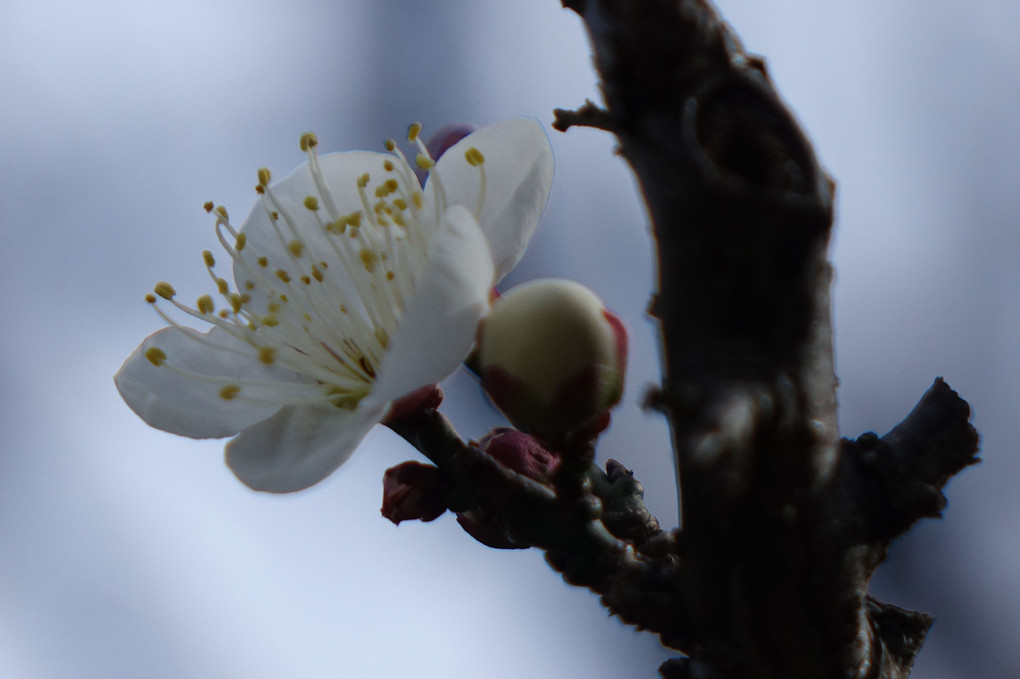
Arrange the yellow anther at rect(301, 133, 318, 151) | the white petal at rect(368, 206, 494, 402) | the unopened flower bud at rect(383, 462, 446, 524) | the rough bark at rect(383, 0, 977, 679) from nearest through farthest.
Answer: the rough bark at rect(383, 0, 977, 679) < the white petal at rect(368, 206, 494, 402) < the unopened flower bud at rect(383, 462, 446, 524) < the yellow anther at rect(301, 133, 318, 151)

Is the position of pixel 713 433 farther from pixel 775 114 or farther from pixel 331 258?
pixel 331 258

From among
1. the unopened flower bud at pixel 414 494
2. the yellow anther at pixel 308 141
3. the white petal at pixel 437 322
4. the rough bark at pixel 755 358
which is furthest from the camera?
the yellow anther at pixel 308 141

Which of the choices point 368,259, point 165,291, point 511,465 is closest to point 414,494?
point 511,465

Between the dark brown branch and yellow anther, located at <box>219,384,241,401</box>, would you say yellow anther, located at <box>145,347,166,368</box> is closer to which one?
yellow anther, located at <box>219,384,241,401</box>

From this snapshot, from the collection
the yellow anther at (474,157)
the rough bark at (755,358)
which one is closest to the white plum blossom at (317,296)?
the yellow anther at (474,157)

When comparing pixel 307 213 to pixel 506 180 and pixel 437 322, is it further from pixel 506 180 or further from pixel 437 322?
pixel 437 322

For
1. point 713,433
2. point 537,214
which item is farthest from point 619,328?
point 713,433

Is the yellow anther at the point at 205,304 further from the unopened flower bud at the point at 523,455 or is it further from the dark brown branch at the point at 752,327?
the dark brown branch at the point at 752,327

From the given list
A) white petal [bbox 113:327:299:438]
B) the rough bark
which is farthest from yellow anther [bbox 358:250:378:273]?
the rough bark

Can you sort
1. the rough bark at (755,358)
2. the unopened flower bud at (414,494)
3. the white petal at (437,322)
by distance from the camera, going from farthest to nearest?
the unopened flower bud at (414,494)
the white petal at (437,322)
the rough bark at (755,358)
